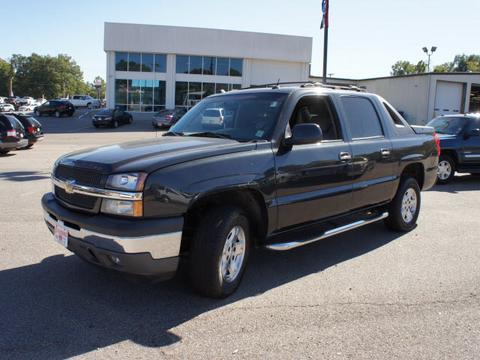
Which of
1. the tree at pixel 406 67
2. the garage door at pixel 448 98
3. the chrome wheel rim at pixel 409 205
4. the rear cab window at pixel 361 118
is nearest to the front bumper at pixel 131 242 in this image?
the rear cab window at pixel 361 118

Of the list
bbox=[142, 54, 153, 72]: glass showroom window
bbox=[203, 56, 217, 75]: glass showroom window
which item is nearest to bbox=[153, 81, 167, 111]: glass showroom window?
bbox=[142, 54, 153, 72]: glass showroom window

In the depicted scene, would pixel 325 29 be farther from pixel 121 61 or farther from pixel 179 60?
pixel 121 61

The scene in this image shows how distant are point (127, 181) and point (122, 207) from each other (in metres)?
0.20

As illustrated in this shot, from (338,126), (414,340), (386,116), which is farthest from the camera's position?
(386,116)

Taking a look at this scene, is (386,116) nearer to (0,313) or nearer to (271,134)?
(271,134)

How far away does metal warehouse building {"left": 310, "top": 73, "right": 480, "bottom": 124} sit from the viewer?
36656 mm

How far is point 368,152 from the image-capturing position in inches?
225

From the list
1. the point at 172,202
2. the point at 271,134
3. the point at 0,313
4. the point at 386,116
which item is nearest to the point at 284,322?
the point at 172,202

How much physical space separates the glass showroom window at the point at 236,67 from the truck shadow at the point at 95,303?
4541cm

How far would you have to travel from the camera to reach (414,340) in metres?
3.63

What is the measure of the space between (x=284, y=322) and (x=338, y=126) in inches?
97.2

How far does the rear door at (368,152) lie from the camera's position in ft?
18.2

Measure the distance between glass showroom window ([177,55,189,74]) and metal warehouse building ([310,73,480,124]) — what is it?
62.5 feet

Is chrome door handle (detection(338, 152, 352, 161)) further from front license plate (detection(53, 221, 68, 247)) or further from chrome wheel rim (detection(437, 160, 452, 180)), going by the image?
chrome wheel rim (detection(437, 160, 452, 180))
